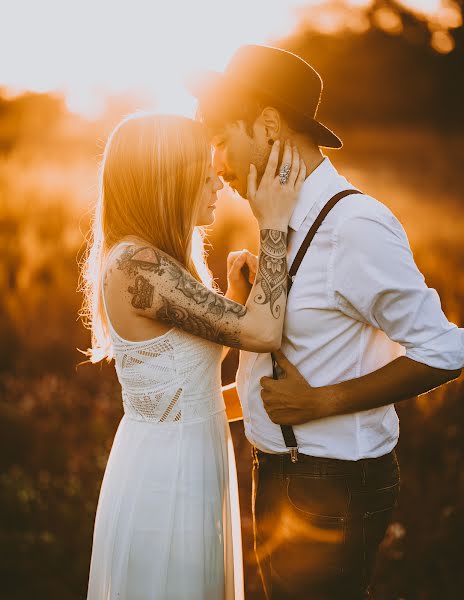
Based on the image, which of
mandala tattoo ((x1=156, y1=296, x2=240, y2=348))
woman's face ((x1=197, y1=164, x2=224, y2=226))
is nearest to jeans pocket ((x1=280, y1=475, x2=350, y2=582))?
mandala tattoo ((x1=156, y1=296, x2=240, y2=348))

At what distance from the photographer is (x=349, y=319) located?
2350 mm

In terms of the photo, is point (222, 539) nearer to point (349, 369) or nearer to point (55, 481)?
point (349, 369)

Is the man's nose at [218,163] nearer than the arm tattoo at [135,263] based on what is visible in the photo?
No

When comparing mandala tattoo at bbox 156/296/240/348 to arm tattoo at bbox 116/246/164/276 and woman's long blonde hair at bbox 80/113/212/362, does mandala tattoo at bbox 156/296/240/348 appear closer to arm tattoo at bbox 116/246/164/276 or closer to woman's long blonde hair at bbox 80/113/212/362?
arm tattoo at bbox 116/246/164/276

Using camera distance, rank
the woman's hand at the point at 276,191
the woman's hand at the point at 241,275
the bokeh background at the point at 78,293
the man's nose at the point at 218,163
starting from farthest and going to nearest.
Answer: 1. the bokeh background at the point at 78,293
2. the woman's hand at the point at 241,275
3. the man's nose at the point at 218,163
4. the woman's hand at the point at 276,191

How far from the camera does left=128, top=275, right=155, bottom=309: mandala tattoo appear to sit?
7.64ft

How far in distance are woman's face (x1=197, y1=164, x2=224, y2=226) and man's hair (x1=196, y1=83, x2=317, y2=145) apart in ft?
0.68

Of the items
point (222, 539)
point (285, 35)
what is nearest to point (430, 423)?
point (222, 539)

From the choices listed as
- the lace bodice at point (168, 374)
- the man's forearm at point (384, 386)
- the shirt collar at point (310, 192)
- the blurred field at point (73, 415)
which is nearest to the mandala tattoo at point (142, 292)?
the lace bodice at point (168, 374)

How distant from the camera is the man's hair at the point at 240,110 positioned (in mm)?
2539

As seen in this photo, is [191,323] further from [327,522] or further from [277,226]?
[327,522]

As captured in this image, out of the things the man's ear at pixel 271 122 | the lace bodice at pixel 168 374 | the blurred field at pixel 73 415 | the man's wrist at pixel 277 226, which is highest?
the man's ear at pixel 271 122

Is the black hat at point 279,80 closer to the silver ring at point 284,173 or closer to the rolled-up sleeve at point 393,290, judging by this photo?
the silver ring at point 284,173

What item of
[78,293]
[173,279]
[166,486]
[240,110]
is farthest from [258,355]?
[78,293]
